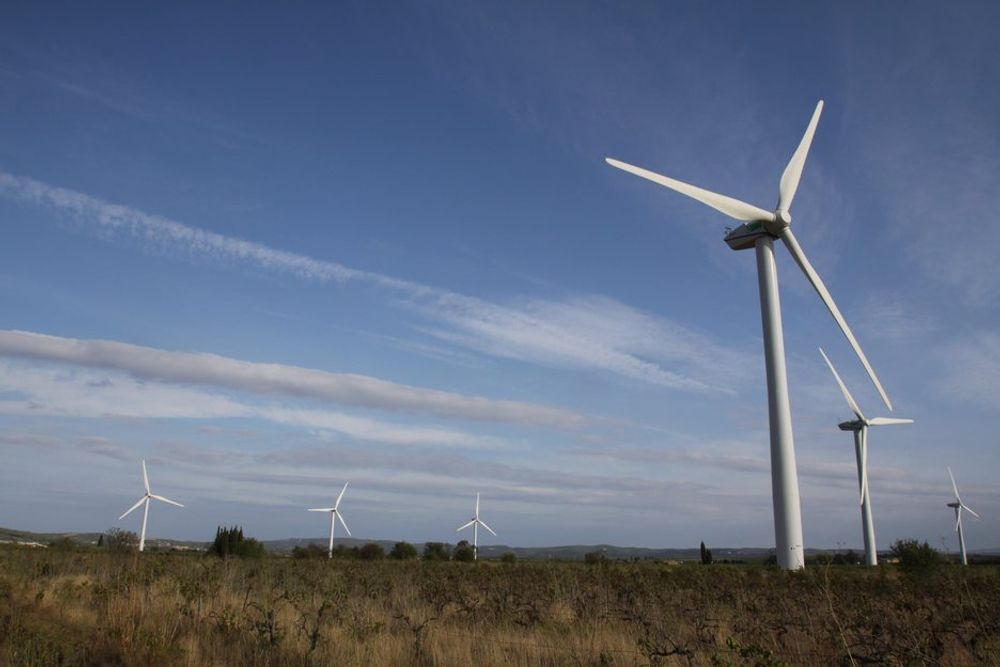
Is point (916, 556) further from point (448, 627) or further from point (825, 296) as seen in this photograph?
point (448, 627)

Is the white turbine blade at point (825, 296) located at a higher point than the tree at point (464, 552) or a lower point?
higher

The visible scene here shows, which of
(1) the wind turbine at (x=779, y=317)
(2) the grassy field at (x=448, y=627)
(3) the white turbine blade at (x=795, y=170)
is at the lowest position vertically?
(2) the grassy field at (x=448, y=627)

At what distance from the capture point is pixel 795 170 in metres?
42.4

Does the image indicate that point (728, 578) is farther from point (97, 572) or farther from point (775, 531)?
point (97, 572)

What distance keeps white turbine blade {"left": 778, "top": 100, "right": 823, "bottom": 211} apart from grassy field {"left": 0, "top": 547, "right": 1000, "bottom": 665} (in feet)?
88.0

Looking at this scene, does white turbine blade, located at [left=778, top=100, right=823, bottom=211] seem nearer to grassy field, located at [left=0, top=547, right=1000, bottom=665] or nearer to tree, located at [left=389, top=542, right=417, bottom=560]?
grassy field, located at [left=0, top=547, right=1000, bottom=665]

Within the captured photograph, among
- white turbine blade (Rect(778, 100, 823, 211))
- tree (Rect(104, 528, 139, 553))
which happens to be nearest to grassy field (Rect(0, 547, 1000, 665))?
tree (Rect(104, 528, 139, 553))

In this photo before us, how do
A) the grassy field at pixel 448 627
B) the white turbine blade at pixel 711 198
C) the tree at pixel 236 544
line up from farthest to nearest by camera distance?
the tree at pixel 236 544 → the white turbine blade at pixel 711 198 → the grassy field at pixel 448 627

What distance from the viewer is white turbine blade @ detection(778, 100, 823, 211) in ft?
138

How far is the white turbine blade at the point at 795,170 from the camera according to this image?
42.2m

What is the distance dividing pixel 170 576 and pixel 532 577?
14.4 meters

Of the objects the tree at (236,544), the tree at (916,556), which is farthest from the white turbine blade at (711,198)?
the tree at (236,544)

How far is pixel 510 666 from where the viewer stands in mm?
9477

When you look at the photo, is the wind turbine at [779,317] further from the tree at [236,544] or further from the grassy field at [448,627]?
the tree at [236,544]
